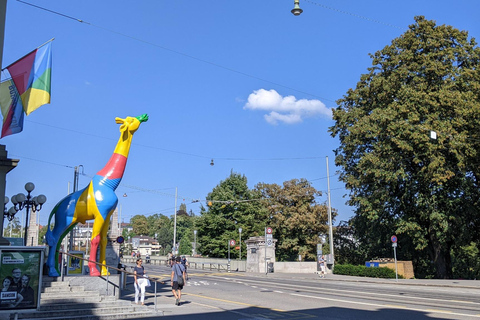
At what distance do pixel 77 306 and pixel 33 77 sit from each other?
694cm

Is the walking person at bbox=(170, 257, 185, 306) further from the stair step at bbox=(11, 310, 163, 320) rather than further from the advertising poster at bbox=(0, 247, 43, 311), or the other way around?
the advertising poster at bbox=(0, 247, 43, 311)

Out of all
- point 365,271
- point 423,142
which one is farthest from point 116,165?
point 365,271

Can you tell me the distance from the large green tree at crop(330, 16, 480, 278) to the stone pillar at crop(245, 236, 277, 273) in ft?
33.0

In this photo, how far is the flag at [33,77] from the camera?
13.1 metres

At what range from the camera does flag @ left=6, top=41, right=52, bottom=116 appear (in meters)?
13.1

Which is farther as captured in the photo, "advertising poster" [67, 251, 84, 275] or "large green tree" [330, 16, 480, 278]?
"large green tree" [330, 16, 480, 278]

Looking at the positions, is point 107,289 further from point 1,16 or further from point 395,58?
point 395,58

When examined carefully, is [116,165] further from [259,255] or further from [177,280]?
[259,255]

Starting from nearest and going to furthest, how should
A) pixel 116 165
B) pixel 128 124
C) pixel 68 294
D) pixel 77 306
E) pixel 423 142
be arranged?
pixel 77 306
pixel 68 294
pixel 116 165
pixel 128 124
pixel 423 142

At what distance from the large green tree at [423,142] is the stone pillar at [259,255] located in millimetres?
10056

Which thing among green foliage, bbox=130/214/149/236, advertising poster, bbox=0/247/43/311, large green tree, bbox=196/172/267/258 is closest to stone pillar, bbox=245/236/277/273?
large green tree, bbox=196/172/267/258

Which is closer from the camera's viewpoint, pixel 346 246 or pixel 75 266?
pixel 75 266

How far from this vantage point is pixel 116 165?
17062 millimetres

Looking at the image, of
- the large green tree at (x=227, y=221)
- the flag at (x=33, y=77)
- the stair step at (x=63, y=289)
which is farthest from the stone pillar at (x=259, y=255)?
the flag at (x=33, y=77)
